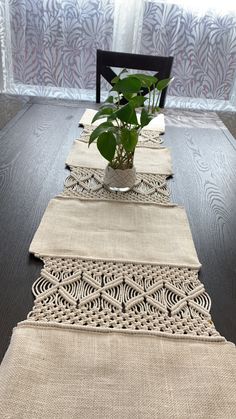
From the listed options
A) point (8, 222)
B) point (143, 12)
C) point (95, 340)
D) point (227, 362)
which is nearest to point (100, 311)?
point (95, 340)

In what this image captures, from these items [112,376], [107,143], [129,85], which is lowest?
[112,376]

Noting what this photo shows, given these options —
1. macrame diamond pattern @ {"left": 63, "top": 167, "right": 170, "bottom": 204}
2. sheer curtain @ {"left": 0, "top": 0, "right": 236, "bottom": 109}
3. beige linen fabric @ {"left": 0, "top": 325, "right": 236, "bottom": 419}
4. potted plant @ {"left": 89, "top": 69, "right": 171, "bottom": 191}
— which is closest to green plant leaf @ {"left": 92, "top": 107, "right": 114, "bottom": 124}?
potted plant @ {"left": 89, "top": 69, "right": 171, "bottom": 191}

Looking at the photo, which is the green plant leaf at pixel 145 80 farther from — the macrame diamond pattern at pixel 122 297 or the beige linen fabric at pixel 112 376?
the beige linen fabric at pixel 112 376

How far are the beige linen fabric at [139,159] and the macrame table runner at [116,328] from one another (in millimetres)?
202

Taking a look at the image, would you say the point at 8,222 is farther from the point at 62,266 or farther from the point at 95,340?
the point at 95,340

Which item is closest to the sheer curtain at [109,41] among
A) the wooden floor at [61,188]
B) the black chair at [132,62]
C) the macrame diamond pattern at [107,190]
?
the black chair at [132,62]

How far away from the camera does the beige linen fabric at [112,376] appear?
1.20 ft

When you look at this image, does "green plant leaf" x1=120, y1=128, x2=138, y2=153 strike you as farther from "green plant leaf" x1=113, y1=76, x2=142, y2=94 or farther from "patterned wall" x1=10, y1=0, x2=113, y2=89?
"patterned wall" x1=10, y1=0, x2=113, y2=89

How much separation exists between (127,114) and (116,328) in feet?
1.33

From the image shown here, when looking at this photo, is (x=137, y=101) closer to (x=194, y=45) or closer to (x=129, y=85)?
(x=129, y=85)

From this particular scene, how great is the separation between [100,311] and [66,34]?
2.16 metres

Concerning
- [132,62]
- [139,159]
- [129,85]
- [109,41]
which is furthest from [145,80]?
[109,41]

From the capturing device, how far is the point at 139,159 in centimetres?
98

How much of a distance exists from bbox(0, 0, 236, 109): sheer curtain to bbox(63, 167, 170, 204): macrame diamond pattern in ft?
5.40
